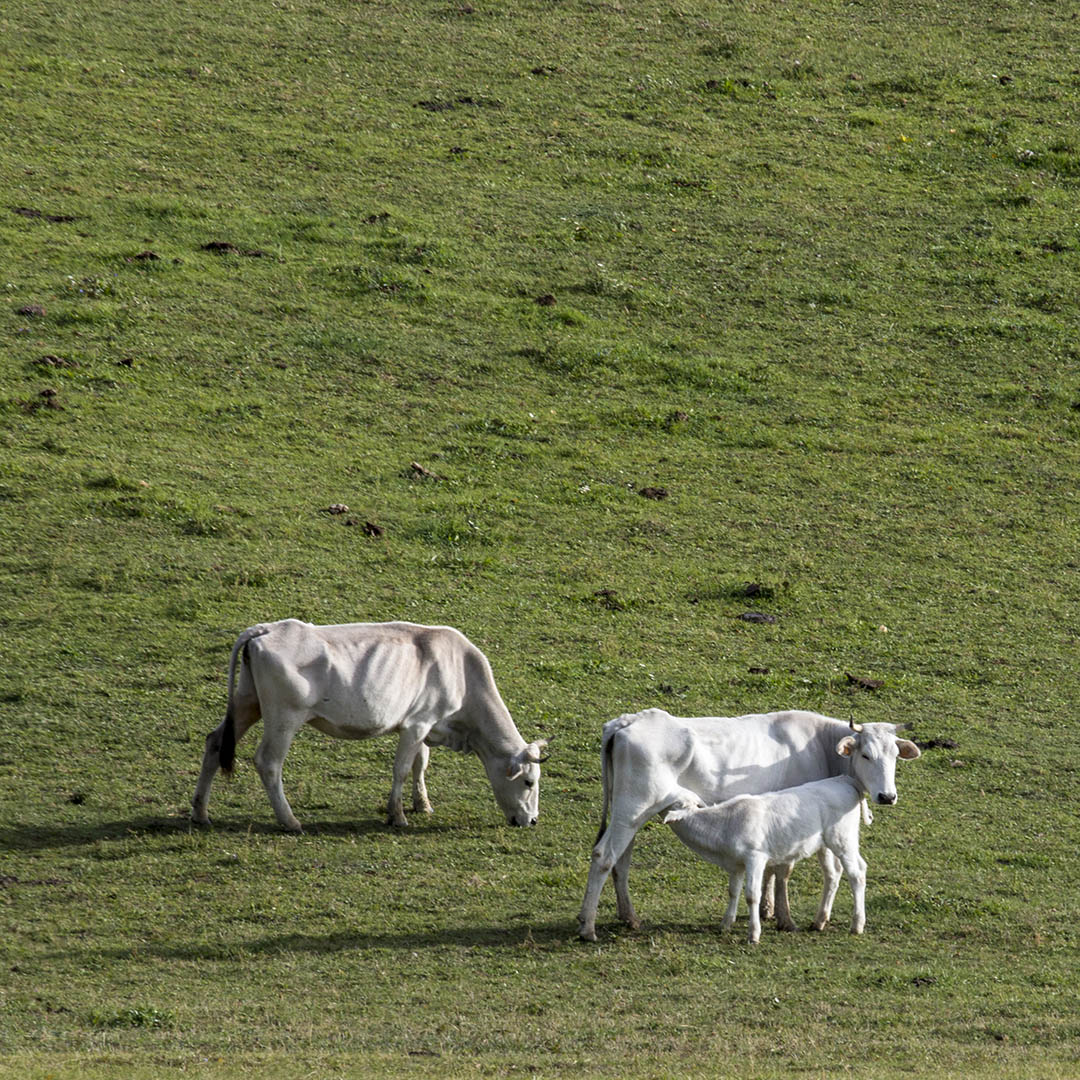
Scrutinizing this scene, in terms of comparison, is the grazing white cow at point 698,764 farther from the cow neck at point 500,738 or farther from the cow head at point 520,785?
the cow neck at point 500,738

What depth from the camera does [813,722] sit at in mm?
13352

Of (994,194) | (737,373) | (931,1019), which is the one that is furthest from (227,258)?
(931,1019)

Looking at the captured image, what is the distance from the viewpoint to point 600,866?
11922 millimetres

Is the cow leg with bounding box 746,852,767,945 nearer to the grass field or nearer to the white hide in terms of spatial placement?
the white hide

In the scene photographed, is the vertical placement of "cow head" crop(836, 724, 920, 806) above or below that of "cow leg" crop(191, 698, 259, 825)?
above

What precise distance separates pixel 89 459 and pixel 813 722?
12469 millimetres

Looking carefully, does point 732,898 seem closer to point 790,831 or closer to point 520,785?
point 790,831

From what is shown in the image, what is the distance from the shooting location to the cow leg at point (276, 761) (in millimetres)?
14078

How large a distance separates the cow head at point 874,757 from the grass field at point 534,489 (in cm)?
112

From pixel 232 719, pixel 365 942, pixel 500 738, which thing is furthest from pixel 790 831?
pixel 232 719

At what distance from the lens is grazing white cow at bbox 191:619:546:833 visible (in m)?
14.1

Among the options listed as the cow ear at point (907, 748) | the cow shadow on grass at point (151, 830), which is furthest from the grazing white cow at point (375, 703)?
the cow ear at point (907, 748)

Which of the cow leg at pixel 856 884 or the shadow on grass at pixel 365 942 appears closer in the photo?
the shadow on grass at pixel 365 942

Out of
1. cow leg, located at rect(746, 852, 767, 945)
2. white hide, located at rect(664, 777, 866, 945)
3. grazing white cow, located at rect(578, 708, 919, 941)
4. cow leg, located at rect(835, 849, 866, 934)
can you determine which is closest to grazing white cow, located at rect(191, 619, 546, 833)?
grazing white cow, located at rect(578, 708, 919, 941)
